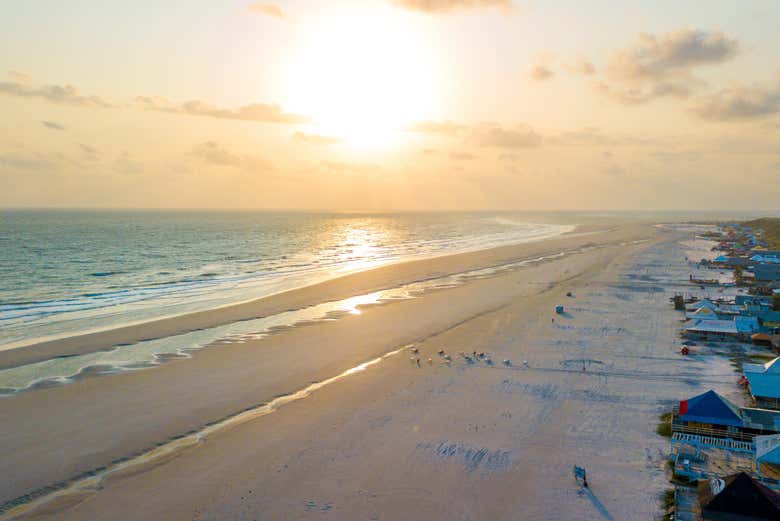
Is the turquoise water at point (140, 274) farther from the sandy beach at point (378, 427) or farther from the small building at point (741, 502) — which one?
the small building at point (741, 502)

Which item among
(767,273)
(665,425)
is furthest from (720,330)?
(767,273)

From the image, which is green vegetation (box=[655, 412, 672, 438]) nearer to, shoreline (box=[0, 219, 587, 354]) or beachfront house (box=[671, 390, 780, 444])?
beachfront house (box=[671, 390, 780, 444])

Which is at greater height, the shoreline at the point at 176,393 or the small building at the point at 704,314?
the small building at the point at 704,314

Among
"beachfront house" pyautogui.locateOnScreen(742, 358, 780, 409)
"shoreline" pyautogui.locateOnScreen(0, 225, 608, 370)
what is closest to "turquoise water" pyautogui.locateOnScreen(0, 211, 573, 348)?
"shoreline" pyautogui.locateOnScreen(0, 225, 608, 370)

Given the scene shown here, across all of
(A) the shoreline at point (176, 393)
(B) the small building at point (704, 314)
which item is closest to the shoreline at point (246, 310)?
(A) the shoreline at point (176, 393)

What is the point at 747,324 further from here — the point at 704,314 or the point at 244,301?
the point at 244,301

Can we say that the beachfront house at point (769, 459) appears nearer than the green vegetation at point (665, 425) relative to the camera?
Yes

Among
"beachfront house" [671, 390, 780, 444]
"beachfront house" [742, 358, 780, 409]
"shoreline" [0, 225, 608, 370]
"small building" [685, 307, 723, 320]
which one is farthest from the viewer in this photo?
"small building" [685, 307, 723, 320]
